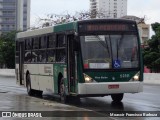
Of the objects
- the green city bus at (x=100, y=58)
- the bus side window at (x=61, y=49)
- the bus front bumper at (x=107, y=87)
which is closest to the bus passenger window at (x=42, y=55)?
the bus side window at (x=61, y=49)

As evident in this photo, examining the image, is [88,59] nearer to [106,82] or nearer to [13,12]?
[106,82]

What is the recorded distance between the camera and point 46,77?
2108 cm

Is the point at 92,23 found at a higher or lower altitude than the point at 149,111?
higher

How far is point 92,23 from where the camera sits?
1780cm

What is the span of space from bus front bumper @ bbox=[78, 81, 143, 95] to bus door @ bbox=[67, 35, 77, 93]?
69 centimetres

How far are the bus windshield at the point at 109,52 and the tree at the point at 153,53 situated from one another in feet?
109

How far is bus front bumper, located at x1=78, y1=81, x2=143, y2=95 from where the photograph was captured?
56.1 ft

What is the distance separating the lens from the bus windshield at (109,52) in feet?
56.8

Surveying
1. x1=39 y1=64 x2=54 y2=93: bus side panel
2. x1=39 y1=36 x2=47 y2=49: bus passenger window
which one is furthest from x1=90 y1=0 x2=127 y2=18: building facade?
x1=39 y1=64 x2=54 y2=93: bus side panel

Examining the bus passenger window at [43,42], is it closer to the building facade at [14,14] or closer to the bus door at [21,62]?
the bus door at [21,62]

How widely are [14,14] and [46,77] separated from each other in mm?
134313

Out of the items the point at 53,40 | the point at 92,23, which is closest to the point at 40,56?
the point at 53,40

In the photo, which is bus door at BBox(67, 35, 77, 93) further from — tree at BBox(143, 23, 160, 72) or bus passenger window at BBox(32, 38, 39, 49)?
tree at BBox(143, 23, 160, 72)

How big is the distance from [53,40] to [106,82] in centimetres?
387
